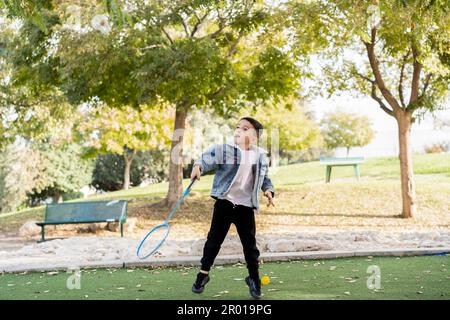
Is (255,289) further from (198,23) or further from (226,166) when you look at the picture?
(198,23)

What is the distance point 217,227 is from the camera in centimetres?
553

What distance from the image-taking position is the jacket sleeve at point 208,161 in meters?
5.42

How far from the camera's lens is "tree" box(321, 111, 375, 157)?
58.1 meters

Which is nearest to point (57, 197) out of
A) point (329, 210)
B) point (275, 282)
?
point (329, 210)

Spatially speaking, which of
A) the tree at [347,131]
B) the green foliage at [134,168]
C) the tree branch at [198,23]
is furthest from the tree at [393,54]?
the tree at [347,131]

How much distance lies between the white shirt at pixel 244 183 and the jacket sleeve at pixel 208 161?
0.79 feet

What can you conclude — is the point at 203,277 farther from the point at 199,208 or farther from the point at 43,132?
the point at 43,132

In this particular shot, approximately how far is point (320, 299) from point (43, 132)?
17117 millimetres

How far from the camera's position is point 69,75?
52.3 feet

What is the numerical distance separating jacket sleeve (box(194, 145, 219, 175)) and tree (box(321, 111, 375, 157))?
53645 mm

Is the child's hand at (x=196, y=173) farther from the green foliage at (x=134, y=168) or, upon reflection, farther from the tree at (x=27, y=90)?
the green foliage at (x=134, y=168)

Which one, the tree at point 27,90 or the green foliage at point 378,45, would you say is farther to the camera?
the tree at point 27,90

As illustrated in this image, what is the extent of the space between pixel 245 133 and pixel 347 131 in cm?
5466

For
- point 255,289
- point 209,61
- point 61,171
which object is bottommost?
point 255,289
